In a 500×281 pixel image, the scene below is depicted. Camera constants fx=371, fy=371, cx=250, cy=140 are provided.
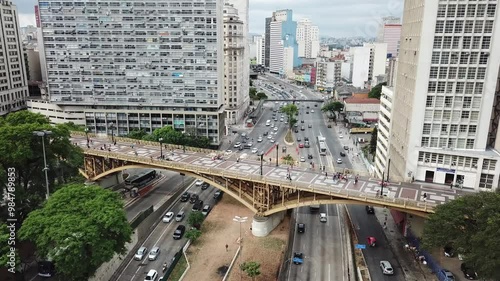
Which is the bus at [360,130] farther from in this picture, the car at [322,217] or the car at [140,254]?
the car at [140,254]

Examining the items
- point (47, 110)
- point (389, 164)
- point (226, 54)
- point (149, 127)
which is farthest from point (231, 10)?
point (389, 164)

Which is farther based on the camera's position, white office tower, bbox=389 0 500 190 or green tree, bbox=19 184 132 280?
white office tower, bbox=389 0 500 190

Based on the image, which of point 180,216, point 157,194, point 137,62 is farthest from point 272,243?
point 137,62

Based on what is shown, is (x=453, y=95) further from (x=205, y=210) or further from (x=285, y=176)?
(x=205, y=210)

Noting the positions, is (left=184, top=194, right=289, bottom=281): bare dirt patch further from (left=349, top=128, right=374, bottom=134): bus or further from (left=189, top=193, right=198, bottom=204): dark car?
(left=349, top=128, right=374, bottom=134): bus

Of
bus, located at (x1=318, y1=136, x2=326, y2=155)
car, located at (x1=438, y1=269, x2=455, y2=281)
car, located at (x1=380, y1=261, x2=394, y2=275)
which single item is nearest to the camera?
car, located at (x1=438, y1=269, x2=455, y2=281)

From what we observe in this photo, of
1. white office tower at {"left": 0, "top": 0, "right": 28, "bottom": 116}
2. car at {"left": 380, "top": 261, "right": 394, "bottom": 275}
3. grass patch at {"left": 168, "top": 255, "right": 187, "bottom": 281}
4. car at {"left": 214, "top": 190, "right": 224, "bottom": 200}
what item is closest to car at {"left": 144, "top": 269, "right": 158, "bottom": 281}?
grass patch at {"left": 168, "top": 255, "right": 187, "bottom": 281}
